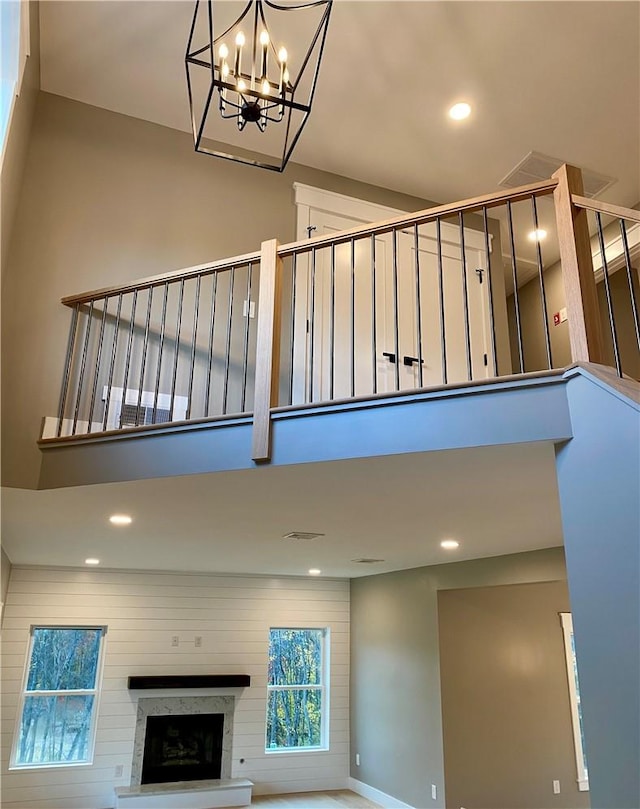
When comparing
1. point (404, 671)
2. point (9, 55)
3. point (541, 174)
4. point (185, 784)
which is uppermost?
point (541, 174)

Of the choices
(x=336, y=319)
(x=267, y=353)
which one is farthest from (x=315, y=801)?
(x=267, y=353)

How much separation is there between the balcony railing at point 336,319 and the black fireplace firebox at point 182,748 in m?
4.59

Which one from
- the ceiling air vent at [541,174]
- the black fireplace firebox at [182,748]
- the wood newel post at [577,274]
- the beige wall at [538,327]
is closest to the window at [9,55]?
the wood newel post at [577,274]

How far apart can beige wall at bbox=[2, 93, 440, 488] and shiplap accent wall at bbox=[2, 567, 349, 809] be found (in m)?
3.78

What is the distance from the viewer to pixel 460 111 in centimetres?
478

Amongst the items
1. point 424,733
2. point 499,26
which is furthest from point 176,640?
point 499,26

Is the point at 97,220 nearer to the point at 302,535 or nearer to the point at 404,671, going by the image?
the point at 302,535

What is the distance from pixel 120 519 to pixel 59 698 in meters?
3.82

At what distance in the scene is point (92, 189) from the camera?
4629 millimetres

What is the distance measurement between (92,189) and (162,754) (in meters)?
6.15

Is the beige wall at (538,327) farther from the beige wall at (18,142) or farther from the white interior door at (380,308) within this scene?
the beige wall at (18,142)

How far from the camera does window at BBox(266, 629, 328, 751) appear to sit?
758cm

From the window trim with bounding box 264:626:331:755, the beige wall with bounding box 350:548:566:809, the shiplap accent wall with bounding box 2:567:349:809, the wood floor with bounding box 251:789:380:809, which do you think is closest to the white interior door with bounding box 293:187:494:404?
the beige wall with bounding box 350:548:566:809

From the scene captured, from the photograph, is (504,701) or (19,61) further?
(504,701)
